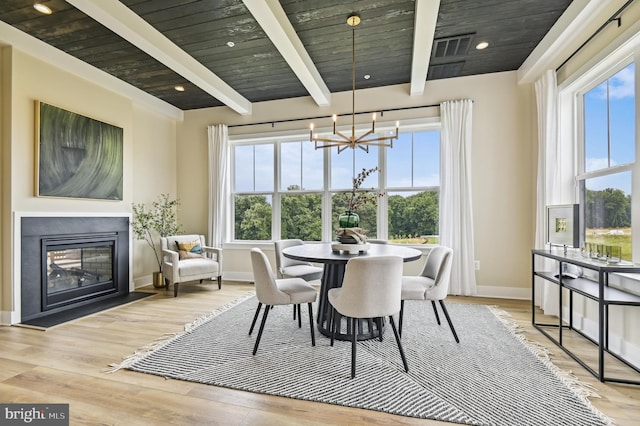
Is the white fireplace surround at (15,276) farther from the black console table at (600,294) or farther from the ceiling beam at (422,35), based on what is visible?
the black console table at (600,294)

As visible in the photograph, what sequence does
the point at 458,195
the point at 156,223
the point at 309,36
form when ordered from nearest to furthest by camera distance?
the point at 309,36 < the point at 458,195 < the point at 156,223

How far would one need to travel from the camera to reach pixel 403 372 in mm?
2070

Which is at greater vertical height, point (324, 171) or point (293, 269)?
point (324, 171)

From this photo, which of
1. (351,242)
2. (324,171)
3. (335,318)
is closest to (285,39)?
(351,242)

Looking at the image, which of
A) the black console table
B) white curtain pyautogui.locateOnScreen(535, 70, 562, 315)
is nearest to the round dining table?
the black console table

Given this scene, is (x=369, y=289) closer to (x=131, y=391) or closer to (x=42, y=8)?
(x=131, y=391)

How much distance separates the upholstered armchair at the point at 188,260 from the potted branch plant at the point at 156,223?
37cm

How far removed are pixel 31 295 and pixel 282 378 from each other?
9.68ft

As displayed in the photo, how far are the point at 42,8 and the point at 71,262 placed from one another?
2.61 metres

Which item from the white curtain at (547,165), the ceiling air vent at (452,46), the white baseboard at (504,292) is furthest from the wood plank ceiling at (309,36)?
the white baseboard at (504,292)

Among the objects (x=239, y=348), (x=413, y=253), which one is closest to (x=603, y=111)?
(x=413, y=253)

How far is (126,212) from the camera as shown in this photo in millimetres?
4355

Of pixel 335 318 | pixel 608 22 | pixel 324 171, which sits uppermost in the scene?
pixel 608 22

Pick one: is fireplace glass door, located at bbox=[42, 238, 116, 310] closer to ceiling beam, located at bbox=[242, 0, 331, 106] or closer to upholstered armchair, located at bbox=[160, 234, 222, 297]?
upholstered armchair, located at bbox=[160, 234, 222, 297]
